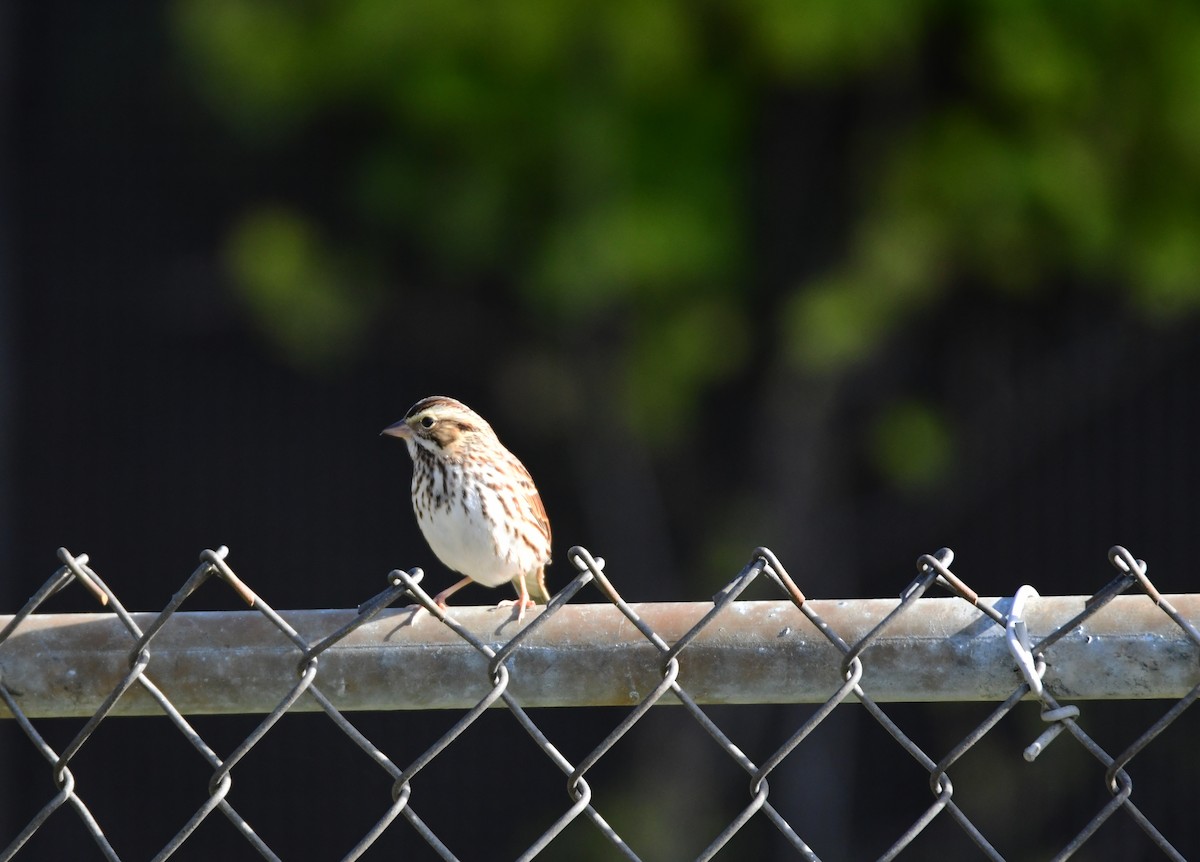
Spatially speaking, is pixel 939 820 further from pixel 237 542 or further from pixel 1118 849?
pixel 237 542

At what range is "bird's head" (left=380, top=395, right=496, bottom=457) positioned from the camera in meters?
3.89

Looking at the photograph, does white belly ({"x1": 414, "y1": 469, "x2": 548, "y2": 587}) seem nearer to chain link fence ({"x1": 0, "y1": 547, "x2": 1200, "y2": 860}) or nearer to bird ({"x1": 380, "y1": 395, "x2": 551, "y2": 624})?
bird ({"x1": 380, "y1": 395, "x2": 551, "y2": 624})

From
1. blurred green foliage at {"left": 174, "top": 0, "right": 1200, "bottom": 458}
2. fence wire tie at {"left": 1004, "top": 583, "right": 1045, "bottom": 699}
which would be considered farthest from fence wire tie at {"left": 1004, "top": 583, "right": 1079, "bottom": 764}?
blurred green foliage at {"left": 174, "top": 0, "right": 1200, "bottom": 458}

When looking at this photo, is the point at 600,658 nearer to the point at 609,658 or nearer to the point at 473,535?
the point at 609,658

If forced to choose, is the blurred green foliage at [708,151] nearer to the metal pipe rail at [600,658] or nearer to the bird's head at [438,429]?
the bird's head at [438,429]

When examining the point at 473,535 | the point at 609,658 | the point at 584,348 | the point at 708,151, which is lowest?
the point at 473,535

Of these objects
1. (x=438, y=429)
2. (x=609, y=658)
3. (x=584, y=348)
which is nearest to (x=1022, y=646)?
(x=609, y=658)

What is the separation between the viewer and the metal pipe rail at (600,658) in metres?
1.81

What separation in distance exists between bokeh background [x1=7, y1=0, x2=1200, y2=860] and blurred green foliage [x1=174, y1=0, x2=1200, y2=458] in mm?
20

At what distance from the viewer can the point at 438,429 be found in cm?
393

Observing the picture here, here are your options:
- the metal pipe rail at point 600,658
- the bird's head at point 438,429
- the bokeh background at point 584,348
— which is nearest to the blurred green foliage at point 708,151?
the bokeh background at point 584,348

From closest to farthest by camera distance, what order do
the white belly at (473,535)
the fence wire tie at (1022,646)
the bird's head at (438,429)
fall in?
1. the fence wire tie at (1022,646)
2. the white belly at (473,535)
3. the bird's head at (438,429)

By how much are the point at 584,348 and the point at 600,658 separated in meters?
4.57

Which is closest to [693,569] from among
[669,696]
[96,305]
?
[96,305]
